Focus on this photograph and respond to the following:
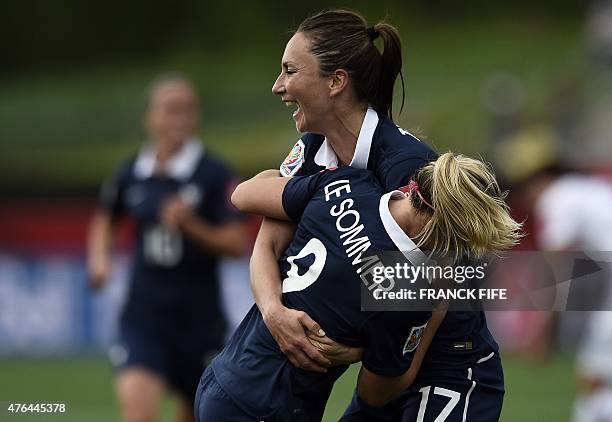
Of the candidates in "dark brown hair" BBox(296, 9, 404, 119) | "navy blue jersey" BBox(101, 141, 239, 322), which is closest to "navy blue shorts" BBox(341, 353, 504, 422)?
"dark brown hair" BBox(296, 9, 404, 119)

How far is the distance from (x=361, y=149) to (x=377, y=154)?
0.06 m

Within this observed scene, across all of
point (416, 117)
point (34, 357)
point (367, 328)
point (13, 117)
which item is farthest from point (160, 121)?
point (13, 117)

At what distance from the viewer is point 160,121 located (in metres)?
7.51

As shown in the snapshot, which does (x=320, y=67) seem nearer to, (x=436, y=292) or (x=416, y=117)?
(x=436, y=292)

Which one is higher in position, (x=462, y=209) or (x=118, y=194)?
(x=118, y=194)

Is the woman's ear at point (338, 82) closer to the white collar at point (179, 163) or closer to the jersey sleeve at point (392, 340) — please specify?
the jersey sleeve at point (392, 340)

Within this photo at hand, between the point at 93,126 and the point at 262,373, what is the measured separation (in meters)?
11.3

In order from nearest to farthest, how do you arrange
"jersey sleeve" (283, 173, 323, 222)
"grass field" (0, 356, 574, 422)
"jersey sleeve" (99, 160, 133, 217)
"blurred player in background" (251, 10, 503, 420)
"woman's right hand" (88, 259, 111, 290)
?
"jersey sleeve" (283, 173, 323, 222), "blurred player in background" (251, 10, 503, 420), "woman's right hand" (88, 259, 111, 290), "jersey sleeve" (99, 160, 133, 217), "grass field" (0, 356, 574, 422)

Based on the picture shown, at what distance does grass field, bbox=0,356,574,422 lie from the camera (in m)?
8.90

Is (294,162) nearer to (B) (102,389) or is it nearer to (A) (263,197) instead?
(A) (263,197)

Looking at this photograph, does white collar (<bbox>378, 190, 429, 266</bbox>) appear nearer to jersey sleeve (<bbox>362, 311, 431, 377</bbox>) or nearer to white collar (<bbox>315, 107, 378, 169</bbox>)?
jersey sleeve (<bbox>362, 311, 431, 377</bbox>)

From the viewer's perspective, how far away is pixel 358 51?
168 inches

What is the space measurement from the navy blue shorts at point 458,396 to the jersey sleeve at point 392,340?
32cm

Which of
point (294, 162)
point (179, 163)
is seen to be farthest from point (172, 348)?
point (294, 162)
